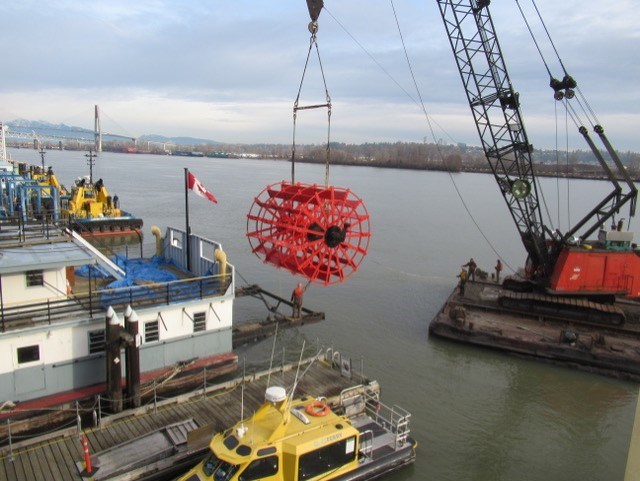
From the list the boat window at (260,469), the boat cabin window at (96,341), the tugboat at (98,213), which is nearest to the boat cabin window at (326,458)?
the boat window at (260,469)

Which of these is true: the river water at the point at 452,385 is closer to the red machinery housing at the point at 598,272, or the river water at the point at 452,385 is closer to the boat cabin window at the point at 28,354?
the red machinery housing at the point at 598,272

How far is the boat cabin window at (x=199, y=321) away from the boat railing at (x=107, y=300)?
0.54 m

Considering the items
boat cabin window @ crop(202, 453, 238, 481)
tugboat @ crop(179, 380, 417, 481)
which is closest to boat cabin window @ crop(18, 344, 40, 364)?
tugboat @ crop(179, 380, 417, 481)

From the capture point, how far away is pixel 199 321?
1494 cm

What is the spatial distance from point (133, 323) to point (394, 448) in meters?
7.25

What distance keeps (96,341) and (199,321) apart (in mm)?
2964

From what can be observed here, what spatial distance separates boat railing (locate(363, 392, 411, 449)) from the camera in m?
12.2

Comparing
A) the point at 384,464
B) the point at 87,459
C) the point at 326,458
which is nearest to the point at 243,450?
the point at 326,458

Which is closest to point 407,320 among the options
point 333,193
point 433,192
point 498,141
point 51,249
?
point 498,141

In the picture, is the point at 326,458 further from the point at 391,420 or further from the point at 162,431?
the point at 162,431

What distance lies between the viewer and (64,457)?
33.9ft

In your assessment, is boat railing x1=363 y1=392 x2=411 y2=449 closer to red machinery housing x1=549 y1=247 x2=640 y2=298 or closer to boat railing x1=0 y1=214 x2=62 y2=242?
boat railing x1=0 y1=214 x2=62 y2=242

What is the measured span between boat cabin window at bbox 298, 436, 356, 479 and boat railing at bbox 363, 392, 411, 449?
2024 mm

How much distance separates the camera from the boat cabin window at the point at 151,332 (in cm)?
1397
